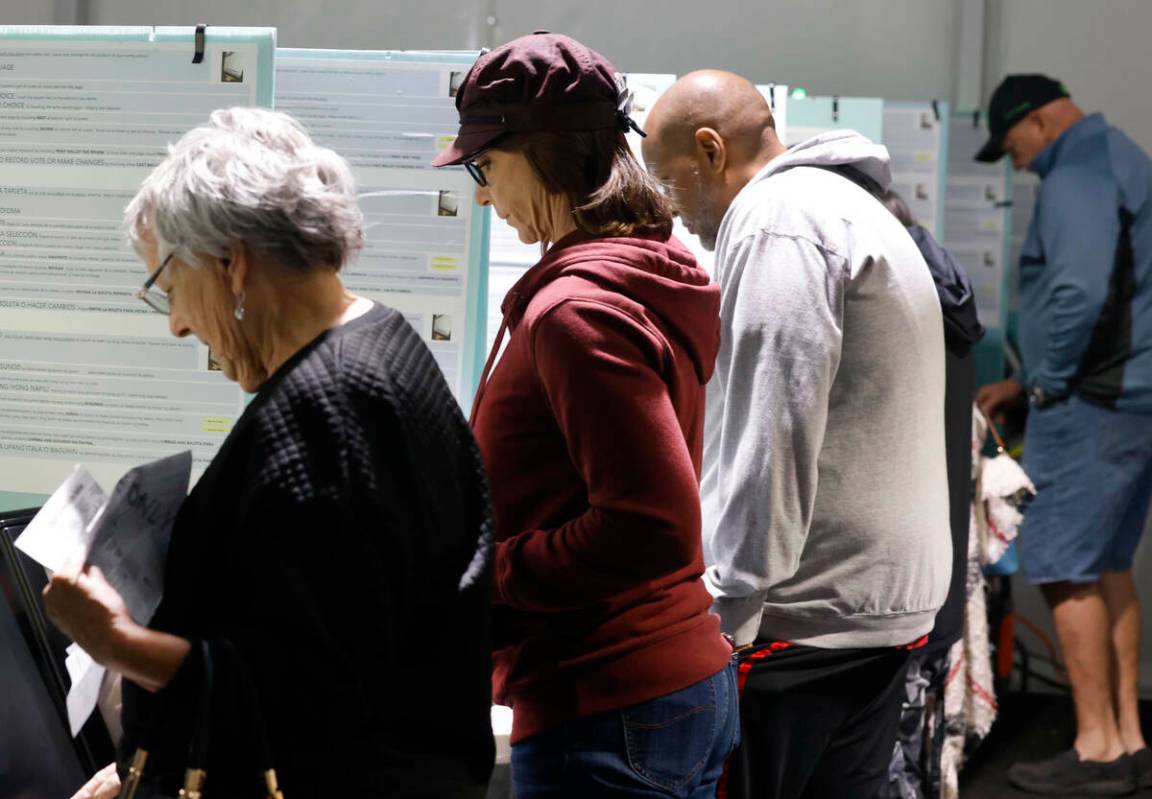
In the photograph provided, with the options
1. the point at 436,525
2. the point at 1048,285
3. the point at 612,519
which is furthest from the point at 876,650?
the point at 1048,285

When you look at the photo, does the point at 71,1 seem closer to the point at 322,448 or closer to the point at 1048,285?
the point at 1048,285

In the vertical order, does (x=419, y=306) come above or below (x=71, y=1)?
below

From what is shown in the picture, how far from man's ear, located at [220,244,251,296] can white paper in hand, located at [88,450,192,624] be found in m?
0.18

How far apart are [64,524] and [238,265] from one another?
28cm

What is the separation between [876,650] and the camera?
1.76 metres

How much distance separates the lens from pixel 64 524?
1139mm

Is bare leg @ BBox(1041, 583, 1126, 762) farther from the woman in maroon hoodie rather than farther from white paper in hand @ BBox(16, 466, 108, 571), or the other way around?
white paper in hand @ BBox(16, 466, 108, 571)

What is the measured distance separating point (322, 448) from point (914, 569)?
100 centimetres

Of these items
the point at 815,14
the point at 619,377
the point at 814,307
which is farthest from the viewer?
the point at 815,14

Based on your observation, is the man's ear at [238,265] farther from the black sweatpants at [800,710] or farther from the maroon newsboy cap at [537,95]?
the black sweatpants at [800,710]

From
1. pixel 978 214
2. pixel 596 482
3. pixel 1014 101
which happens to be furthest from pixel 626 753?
pixel 978 214

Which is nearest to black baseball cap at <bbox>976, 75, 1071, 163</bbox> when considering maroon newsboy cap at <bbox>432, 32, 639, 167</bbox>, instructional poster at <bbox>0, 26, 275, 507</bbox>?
instructional poster at <bbox>0, 26, 275, 507</bbox>

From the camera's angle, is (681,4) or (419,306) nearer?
(419,306)

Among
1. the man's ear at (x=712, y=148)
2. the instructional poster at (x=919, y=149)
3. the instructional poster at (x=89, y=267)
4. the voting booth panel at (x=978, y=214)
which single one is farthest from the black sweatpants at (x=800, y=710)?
the voting booth panel at (x=978, y=214)
